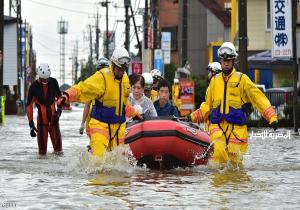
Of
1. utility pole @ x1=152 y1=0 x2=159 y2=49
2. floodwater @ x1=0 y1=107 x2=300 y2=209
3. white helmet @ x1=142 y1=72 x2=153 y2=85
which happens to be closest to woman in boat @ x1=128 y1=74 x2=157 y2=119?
white helmet @ x1=142 y1=72 x2=153 y2=85


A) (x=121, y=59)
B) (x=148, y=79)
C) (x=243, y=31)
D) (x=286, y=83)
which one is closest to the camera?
(x=121, y=59)

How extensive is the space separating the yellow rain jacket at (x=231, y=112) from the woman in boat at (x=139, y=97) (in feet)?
4.55

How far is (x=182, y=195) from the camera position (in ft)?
32.1

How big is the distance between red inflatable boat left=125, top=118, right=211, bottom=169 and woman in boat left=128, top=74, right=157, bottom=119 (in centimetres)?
66

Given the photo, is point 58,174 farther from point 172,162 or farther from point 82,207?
point 82,207

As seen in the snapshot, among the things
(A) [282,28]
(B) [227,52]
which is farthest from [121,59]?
(A) [282,28]

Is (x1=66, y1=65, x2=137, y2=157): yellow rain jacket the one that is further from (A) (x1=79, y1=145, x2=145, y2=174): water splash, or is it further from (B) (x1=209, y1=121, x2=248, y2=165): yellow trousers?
(B) (x1=209, y1=121, x2=248, y2=165): yellow trousers

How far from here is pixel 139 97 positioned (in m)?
13.9

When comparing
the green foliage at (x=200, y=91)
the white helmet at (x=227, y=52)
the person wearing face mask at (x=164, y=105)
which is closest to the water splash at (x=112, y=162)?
the person wearing face mask at (x=164, y=105)

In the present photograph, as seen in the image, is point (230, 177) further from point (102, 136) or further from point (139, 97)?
point (139, 97)

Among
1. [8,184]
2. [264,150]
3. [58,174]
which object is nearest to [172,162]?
[58,174]

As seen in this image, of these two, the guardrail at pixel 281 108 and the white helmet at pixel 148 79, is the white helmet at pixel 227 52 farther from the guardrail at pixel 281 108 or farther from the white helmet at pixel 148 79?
the guardrail at pixel 281 108

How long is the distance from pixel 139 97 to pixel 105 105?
5.18 ft

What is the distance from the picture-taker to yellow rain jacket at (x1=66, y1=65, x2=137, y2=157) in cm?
1223
